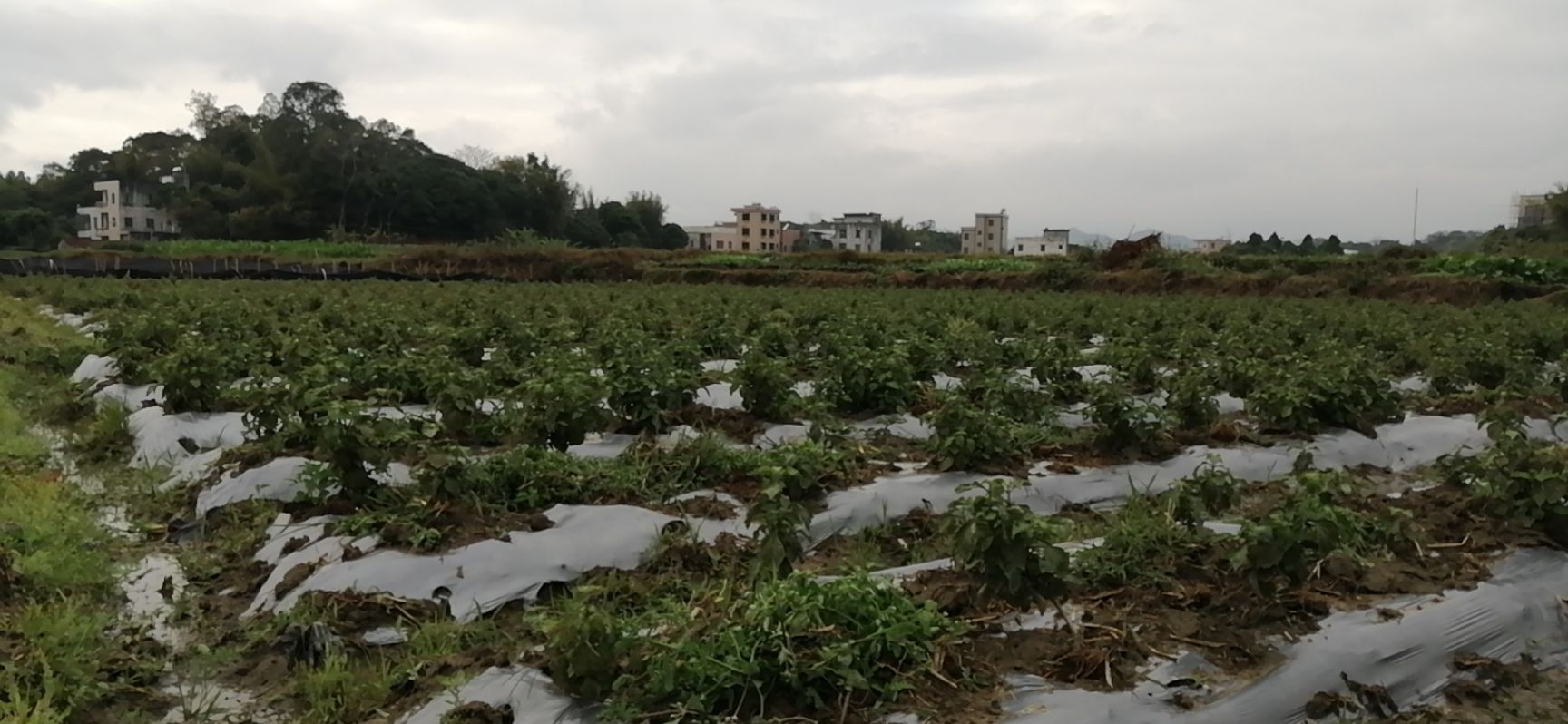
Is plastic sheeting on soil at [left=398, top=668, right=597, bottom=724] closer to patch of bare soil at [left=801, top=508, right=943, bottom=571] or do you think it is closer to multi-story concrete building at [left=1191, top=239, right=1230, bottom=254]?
patch of bare soil at [left=801, top=508, right=943, bottom=571]

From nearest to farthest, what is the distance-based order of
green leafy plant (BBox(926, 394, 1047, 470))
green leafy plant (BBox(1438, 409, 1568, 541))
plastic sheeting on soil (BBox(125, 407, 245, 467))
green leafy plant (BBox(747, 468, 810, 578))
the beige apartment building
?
green leafy plant (BBox(747, 468, 810, 578)) → green leafy plant (BBox(1438, 409, 1568, 541)) → green leafy plant (BBox(926, 394, 1047, 470)) → plastic sheeting on soil (BBox(125, 407, 245, 467)) → the beige apartment building

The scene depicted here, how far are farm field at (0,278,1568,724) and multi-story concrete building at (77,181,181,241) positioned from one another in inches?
2708

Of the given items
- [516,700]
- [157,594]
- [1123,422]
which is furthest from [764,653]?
[1123,422]

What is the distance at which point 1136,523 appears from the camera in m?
4.59

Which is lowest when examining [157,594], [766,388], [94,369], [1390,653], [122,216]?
[157,594]

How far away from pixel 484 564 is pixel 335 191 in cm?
5800

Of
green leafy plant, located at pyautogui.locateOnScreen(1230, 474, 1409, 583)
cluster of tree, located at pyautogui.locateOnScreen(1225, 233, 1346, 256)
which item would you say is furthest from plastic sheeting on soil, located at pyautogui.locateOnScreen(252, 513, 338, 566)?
cluster of tree, located at pyautogui.locateOnScreen(1225, 233, 1346, 256)

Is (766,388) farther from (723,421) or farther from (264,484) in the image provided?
(264,484)

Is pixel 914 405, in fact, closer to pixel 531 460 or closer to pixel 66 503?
pixel 531 460

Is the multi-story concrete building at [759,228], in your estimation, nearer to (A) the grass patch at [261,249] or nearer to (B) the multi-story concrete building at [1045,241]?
(B) the multi-story concrete building at [1045,241]

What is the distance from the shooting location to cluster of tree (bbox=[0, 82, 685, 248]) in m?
55.8

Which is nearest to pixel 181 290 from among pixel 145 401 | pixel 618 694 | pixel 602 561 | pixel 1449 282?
pixel 145 401

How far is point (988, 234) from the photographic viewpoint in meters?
104

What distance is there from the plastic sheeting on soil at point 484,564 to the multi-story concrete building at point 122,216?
235 ft
